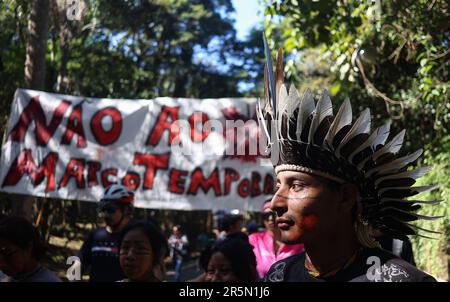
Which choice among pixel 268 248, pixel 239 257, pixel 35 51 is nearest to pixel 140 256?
pixel 239 257

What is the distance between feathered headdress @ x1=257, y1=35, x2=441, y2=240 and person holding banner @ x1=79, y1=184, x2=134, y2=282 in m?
2.47

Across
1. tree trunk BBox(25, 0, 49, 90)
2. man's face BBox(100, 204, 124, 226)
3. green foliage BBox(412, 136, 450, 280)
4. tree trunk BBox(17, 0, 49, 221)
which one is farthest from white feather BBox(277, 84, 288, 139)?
tree trunk BBox(25, 0, 49, 90)

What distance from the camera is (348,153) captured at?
92.4 inches

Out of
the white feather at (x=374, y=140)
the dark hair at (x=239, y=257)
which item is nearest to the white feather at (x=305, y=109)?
the white feather at (x=374, y=140)

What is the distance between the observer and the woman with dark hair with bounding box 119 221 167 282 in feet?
11.2

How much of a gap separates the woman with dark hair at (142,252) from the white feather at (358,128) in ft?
4.99

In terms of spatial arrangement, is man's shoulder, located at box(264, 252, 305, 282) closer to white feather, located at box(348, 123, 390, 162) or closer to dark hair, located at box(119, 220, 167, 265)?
white feather, located at box(348, 123, 390, 162)

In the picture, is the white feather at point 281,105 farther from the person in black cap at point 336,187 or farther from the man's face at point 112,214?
the man's face at point 112,214

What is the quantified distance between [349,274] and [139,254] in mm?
1478

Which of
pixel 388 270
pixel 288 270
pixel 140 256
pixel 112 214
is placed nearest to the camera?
pixel 388 270

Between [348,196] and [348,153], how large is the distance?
0.52 ft

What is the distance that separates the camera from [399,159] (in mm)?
2359

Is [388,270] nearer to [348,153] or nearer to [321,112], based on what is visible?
[348,153]

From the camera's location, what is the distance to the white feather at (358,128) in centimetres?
233
